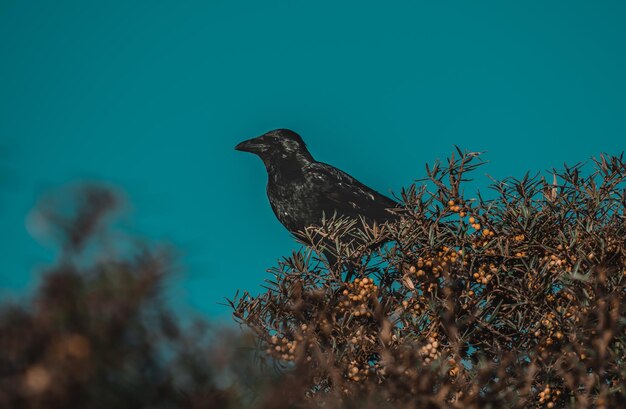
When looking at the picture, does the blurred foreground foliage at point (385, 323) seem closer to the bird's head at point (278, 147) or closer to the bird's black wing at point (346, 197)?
the bird's black wing at point (346, 197)

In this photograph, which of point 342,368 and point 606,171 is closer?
point 342,368

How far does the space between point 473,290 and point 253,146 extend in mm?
5386

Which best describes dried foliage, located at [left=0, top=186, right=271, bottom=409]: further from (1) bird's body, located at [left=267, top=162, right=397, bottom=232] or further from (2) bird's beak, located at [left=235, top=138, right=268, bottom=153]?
(2) bird's beak, located at [left=235, top=138, right=268, bottom=153]

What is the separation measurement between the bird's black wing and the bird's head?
1.48 ft

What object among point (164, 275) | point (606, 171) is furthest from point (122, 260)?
point (606, 171)

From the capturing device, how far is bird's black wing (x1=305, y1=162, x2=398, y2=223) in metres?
7.41

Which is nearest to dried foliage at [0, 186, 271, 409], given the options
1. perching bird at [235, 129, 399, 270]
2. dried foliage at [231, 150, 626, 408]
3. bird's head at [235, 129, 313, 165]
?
dried foliage at [231, 150, 626, 408]

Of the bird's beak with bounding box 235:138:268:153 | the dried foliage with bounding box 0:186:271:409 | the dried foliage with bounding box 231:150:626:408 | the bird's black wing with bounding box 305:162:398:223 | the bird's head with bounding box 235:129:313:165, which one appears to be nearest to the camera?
the dried foliage with bounding box 0:186:271:409

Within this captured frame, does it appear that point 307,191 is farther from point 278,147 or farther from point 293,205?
point 278,147

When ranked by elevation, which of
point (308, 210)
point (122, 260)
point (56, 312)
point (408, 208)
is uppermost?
point (308, 210)

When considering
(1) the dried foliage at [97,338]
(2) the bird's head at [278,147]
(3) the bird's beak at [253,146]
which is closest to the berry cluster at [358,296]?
(1) the dried foliage at [97,338]

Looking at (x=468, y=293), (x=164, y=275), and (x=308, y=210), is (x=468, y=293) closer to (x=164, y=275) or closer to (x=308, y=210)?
(x=164, y=275)

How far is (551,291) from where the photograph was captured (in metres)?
3.42

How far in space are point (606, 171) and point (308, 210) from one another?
3928 mm
